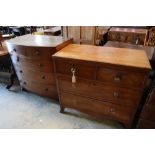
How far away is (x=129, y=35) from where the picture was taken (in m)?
2.60

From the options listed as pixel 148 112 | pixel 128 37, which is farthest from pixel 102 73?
pixel 128 37

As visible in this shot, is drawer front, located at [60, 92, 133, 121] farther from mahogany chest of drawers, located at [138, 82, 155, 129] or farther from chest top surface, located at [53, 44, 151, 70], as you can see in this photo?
chest top surface, located at [53, 44, 151, 70]

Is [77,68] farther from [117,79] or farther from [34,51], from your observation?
[34,51]

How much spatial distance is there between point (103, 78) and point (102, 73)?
58 mm

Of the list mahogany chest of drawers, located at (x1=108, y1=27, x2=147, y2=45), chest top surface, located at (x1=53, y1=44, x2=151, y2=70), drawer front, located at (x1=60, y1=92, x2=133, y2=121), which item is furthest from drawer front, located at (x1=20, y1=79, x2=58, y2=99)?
mahogany chest of drawers, located at (x1=108, y1=27, x2=147, y2=45)

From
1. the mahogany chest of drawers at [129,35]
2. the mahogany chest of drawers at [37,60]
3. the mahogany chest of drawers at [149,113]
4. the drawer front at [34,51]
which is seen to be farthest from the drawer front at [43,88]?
the mahogany chest of drawers at [129,35]

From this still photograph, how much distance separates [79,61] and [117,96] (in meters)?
0.53

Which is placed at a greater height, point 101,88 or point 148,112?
point 101,88

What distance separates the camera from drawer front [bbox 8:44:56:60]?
5.10 ft

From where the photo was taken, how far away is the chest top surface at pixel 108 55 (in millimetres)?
1190
